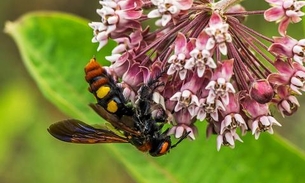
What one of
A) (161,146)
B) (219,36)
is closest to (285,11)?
(219,36)

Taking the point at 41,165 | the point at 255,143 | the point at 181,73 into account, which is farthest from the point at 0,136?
the point at 181,73

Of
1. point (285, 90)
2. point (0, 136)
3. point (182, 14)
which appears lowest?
point (0, 136)

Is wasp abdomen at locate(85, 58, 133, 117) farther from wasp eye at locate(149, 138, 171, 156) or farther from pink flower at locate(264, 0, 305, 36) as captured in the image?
pink flower at locate(264, 0, 305, 36)

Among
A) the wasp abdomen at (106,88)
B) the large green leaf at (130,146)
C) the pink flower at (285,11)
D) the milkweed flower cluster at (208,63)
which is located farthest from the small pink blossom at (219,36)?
the large green leaf at (130,146)

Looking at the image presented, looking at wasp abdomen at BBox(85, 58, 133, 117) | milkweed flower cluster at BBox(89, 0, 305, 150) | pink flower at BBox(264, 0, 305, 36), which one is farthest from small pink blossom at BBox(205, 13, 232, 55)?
wasp abdomen at BBox(85, 58, 133, 117)

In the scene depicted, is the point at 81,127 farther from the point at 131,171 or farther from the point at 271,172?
the point at 271,172
